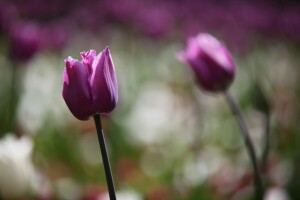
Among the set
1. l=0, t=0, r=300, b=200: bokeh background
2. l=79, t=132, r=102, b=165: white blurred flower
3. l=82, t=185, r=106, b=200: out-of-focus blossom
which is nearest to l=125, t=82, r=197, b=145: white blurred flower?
l=0, t=0, r=300, b=200: bokeh background

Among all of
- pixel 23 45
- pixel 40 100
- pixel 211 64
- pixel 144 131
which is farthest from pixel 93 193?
pixel 40 100

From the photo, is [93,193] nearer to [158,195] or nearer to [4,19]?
[158,195]

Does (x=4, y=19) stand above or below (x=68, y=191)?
above

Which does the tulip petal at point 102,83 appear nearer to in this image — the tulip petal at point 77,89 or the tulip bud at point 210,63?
the tulip petal at point 77,89

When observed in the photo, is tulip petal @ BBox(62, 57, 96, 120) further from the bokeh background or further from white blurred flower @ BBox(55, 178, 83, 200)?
white blurred flower @ BBox(55, 178, 83, 200)

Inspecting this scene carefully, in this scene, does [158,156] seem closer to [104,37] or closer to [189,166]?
[189,166]

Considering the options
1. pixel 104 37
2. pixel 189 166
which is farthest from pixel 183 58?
pixel 104 37

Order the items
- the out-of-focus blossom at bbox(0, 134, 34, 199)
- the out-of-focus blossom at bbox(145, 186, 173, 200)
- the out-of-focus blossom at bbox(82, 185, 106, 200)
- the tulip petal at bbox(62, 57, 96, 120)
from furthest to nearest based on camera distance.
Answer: the out-of-focus blossom at bbox(145, 186, 173, 200) → the out-of-focus blossom at bbox(82, 185, 106, 200) → the out-of-focus blossom at bbox(0, 134, 34, 199) → the tulip petal at bbox(62, 57, 96, 120)
